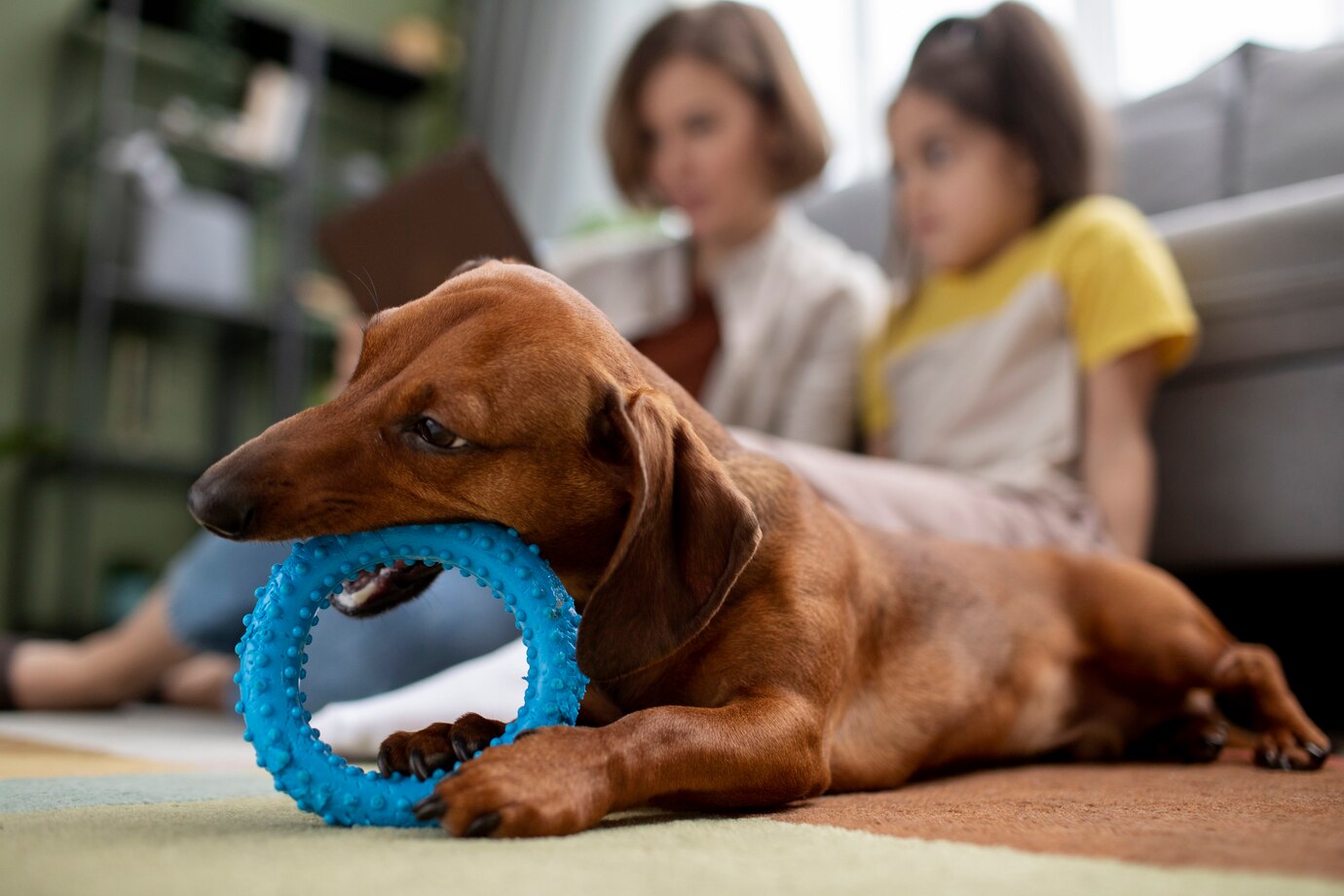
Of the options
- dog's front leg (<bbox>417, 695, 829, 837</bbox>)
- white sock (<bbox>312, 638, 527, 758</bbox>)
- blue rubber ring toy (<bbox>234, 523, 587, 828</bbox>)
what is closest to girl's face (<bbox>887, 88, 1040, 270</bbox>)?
white sock (<bbox>312, 638, 527, 758</bbox>)

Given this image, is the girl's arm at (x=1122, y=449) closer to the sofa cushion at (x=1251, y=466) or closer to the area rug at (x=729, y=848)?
the sofa cushion at (x=1251, y=466)

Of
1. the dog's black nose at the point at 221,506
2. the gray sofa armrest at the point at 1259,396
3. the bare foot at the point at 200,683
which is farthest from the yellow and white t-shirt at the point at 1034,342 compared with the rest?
the bare foot at the point at 200,683

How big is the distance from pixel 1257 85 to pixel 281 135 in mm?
4517

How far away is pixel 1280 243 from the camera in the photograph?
8.23ft

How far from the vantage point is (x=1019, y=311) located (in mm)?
2637

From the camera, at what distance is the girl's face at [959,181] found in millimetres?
2744

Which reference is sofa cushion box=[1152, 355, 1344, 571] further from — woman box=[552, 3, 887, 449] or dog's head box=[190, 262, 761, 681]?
dog's head box=[190, 262, 761, 681]

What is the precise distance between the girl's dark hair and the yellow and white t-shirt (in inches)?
3.5

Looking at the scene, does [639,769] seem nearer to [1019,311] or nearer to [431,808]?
[431,808]

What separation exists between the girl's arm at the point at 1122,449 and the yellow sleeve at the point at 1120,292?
43 mm

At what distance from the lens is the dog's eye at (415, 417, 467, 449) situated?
1.22 meters

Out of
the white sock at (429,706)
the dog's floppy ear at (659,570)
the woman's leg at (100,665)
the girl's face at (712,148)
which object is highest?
the girl's face at (712,148)

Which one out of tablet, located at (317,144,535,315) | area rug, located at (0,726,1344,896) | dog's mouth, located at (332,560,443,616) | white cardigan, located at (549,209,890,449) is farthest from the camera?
white cardigan, located at (549,209,890,449)

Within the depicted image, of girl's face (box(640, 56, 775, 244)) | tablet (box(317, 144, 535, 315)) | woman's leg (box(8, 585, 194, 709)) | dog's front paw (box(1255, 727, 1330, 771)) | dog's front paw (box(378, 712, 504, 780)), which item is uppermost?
girl's face (box(640, 56, 775, 244))
